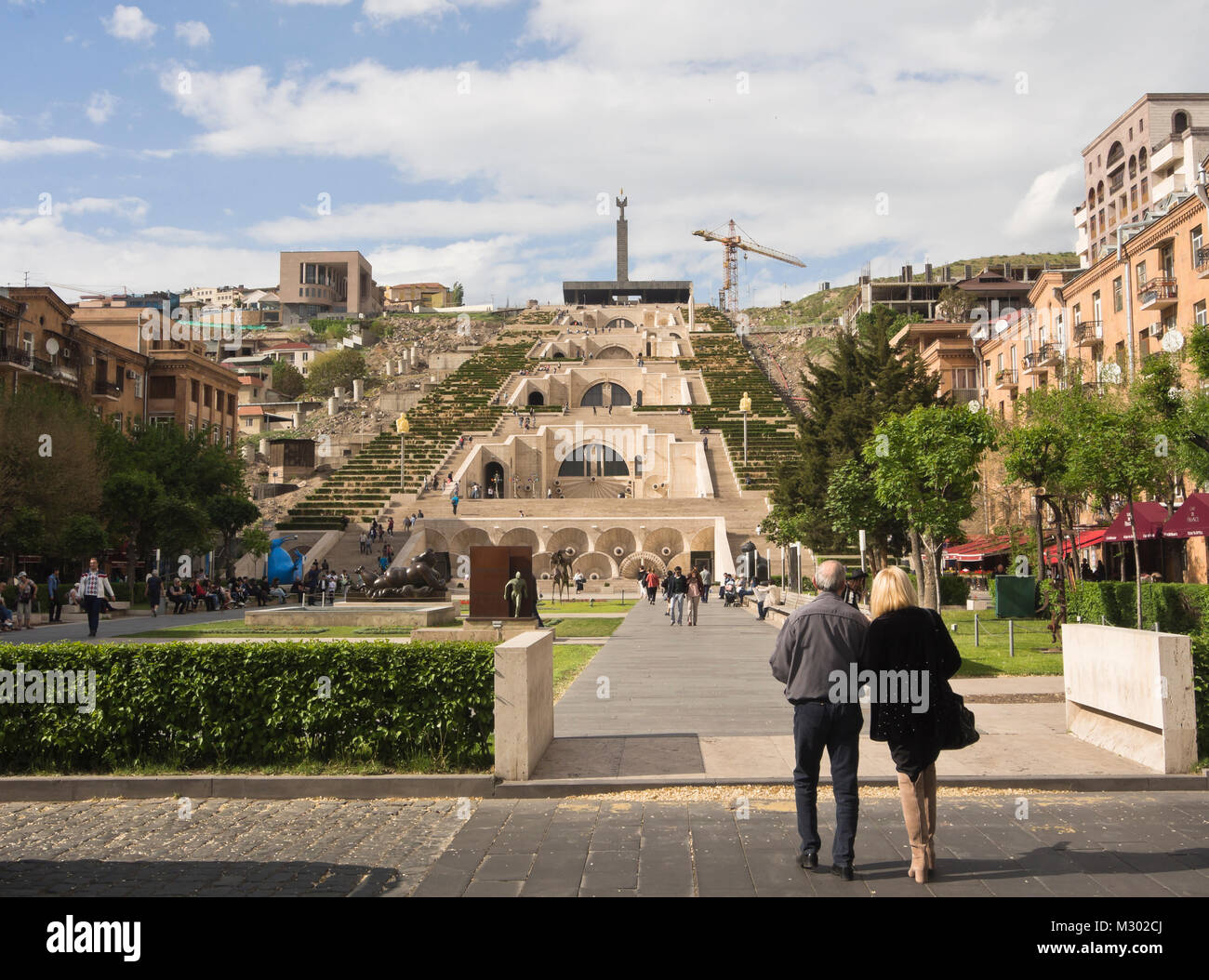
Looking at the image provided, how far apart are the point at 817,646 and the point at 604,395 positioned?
74.0 metres

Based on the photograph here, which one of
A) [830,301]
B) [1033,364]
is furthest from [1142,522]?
[830,301]

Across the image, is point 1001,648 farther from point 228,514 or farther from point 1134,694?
point 228,514

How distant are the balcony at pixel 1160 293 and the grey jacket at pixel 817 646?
27291 millimetres

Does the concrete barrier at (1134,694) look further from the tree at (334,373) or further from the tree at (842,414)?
the tree at (334,373)

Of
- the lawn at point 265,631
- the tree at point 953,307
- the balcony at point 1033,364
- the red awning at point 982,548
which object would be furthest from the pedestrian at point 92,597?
the tree at point 953,307

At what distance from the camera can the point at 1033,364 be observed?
36.9 meters

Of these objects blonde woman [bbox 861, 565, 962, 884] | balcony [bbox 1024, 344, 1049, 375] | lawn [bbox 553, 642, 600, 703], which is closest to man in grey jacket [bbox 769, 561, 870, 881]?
blonde woman [bbox 861, 565, 962, 884]

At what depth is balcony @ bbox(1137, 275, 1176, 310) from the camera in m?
27.9

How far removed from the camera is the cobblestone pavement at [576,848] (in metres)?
4.98

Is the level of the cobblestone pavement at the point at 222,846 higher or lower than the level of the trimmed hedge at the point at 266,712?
lower

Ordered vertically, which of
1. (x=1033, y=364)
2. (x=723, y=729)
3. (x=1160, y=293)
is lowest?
(x=723, y=729)

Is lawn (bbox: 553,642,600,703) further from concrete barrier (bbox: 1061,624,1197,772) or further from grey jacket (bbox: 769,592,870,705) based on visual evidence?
grey jacket (bbox: 769,592,870,705)

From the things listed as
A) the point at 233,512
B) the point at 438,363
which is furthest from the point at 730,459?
the point at 438,363
